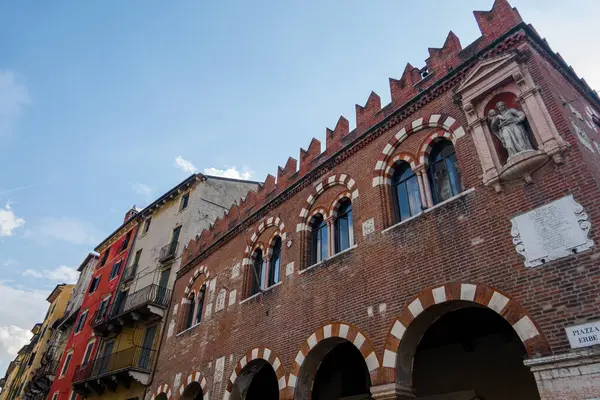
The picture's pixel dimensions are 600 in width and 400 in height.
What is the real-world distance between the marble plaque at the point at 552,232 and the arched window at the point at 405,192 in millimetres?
2814

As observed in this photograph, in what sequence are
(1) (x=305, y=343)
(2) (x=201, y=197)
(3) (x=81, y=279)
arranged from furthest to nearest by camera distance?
1. (3) (x=81, y=279)
2. (2) (x=201, y=197)
3. (1) (x=305, y=343)

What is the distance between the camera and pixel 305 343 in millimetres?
10672

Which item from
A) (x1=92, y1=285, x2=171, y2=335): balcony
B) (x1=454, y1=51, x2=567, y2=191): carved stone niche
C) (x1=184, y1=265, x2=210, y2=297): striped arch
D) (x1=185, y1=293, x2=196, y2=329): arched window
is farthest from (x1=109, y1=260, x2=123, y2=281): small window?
(x1=454, y1=51, x2=567, y2=191): carved stone niche

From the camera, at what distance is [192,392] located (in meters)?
15.0

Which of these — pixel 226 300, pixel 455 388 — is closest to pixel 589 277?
pixel 455 388

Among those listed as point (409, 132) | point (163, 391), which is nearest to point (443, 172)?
point (409, 132)

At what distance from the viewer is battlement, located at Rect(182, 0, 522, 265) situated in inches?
384

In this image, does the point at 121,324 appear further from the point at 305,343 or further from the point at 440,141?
the point at 440,141

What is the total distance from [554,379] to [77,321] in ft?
101

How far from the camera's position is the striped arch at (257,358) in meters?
11.0

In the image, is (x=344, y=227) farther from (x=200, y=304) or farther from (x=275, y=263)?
(x=200, y=304)

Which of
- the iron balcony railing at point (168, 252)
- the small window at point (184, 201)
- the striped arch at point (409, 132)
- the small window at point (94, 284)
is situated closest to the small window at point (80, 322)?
A: the small window at point (94, 284)

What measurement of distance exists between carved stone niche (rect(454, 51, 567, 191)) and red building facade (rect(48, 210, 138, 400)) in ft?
73.7

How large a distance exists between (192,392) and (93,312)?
15.9 meters
